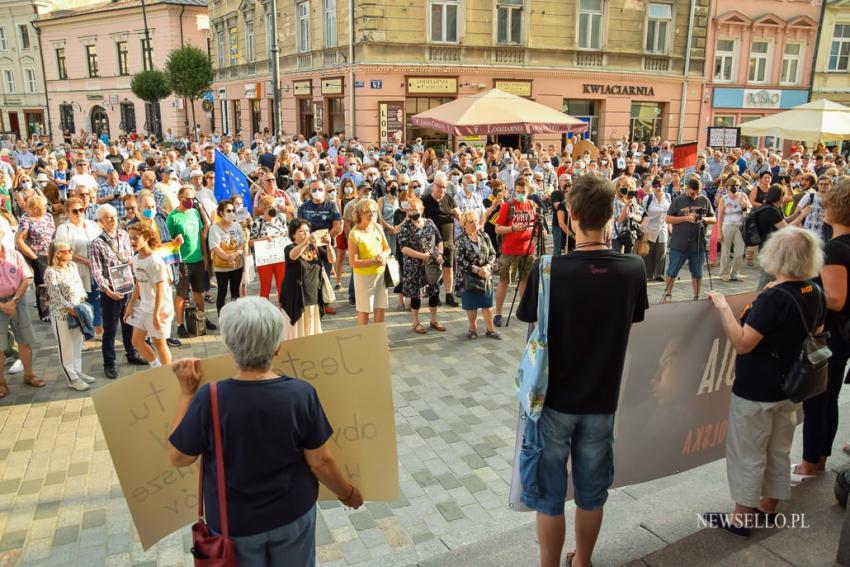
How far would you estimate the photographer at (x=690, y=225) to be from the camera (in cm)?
897

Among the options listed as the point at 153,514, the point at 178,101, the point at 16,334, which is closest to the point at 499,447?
the point at 153,514

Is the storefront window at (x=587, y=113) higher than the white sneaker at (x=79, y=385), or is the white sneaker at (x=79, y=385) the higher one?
the storefront window at (x=587, y=113)

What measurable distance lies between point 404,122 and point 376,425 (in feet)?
70.8

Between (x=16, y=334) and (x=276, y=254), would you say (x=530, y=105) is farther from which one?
(x=16, y=334)

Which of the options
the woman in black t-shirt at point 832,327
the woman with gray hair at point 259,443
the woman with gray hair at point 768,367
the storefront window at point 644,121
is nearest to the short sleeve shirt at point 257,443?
the woman with gray hair at point 259,443

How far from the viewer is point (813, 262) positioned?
3123 millimetres

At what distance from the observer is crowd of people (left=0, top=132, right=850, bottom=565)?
9.23ft

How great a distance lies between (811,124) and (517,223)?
1080cm

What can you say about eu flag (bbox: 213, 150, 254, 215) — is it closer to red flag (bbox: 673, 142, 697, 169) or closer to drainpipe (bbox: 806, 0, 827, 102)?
red flag (bbox: 673, 142, 697, 169)

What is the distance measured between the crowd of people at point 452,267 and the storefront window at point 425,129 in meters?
9.01

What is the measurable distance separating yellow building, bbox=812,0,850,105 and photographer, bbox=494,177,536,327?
29.0m

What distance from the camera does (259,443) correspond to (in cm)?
229

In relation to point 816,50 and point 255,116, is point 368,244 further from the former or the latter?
point 816,50

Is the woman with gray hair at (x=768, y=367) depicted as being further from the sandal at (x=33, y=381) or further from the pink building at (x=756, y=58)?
the pink building at (x=756, y=58)
